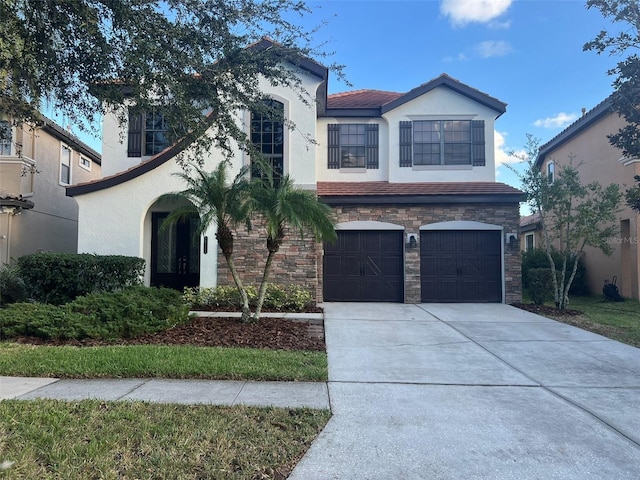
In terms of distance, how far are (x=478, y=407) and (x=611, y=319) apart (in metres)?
8.22

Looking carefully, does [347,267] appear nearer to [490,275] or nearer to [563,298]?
[490,275]

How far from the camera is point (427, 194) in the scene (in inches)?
501

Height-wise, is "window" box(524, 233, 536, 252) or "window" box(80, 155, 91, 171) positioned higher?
"window" box(80, 155, 91, 171)

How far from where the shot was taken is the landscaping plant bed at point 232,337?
7199 mm

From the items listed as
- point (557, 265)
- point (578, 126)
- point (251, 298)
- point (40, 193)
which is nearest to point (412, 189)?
point (251, 298)

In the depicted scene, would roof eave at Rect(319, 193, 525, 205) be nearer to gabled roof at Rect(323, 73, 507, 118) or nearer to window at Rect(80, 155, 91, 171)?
gabled roof at Rect(323, 73, 507, 118)

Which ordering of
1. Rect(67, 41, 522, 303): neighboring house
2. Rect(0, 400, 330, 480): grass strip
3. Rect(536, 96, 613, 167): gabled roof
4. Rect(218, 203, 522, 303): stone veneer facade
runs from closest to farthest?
Rect(0, 400, 330, 480): grass strip < Rect(67, 41, 522, 303): neighboring house < Rect(218, 203, 522, 303): stone veneer facade < Rect(536, 96, 613, 167): gabled roof

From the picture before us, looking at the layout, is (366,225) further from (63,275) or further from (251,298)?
(63,275)

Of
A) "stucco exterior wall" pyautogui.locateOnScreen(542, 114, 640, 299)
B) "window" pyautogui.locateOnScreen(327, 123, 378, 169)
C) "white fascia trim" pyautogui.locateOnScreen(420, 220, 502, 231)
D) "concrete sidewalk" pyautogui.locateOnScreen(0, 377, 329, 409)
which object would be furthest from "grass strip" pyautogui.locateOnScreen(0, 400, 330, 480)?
"stucco exterior wall" pyautogui.locateOnScreen(542, 114, 640, 299)

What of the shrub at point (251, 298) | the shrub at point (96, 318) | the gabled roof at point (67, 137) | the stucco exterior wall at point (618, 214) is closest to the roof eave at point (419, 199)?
the stucco exterior wall at point (618, 214)

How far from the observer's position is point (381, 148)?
14.2 meters

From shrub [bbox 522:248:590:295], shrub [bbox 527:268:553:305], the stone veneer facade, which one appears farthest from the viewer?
shrub [bbox 522:248:590:295]

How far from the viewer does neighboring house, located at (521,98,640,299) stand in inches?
551

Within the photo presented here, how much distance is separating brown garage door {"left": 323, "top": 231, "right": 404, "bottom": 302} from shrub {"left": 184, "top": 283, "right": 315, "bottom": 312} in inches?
64.3
